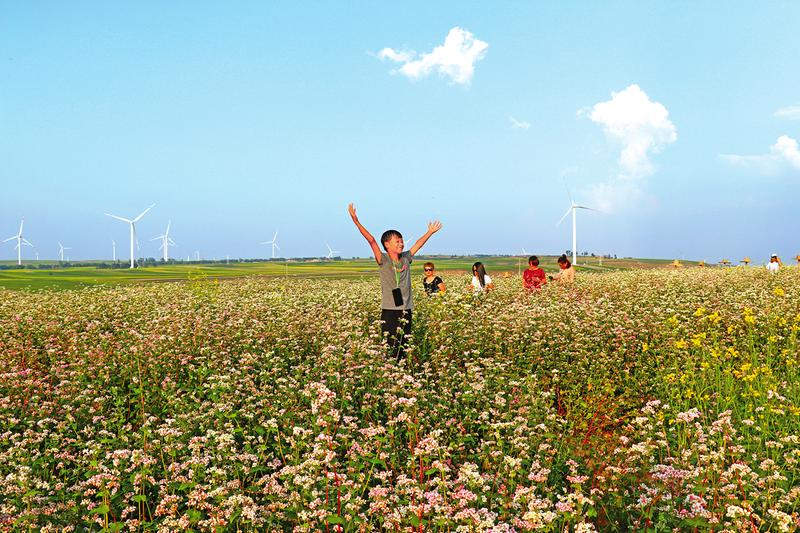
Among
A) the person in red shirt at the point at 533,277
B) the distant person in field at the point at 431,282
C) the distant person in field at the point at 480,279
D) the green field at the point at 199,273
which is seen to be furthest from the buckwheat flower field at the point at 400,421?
the green field at the point at 199,273

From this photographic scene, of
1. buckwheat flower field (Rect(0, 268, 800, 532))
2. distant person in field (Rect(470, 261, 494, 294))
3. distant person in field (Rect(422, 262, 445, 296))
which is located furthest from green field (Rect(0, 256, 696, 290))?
buckwheat flower field (Rect(0, 268, 800, 532))

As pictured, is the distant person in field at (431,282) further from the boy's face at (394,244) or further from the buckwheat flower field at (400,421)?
the boy's face at (394,244)

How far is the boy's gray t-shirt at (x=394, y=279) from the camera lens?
1026 centimetres

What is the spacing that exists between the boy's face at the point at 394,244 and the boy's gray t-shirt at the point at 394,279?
148 millimetres

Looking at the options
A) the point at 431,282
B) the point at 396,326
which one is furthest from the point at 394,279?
the point at 431,282

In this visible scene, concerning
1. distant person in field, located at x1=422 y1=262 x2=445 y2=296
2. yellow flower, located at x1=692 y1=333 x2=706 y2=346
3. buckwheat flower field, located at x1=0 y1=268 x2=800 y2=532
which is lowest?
buckwheat flower field, located at x1=0 y1=268 x2=800 y2=532

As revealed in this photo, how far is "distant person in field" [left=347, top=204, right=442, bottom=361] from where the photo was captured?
33.2 feet

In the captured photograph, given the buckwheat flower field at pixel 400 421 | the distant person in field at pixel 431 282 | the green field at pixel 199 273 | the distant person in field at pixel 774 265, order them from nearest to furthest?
the buckwheat flower field at pixel 400 421 < the distant person in field at pixel 431 282 < the distant person in field at pixel 774 265 < the green field at pixel 199 273

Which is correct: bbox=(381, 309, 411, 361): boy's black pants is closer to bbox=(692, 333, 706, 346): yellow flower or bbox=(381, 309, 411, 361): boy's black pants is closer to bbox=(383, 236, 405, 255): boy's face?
bbox=(383, 236, 405, 255): boy's face

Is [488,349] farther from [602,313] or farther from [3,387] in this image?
[3,387]

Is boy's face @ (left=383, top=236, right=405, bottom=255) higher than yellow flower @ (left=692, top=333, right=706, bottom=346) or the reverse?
higher

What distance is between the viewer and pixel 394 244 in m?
10.2

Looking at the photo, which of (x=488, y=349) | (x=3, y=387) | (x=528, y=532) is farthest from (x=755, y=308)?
(x=3, y=387)

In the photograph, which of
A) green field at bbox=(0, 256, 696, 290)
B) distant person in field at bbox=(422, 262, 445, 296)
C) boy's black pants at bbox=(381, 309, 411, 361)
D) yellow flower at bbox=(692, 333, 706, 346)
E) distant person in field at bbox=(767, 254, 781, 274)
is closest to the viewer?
yellow flower at bbox=(692, 333, 706, 346)
